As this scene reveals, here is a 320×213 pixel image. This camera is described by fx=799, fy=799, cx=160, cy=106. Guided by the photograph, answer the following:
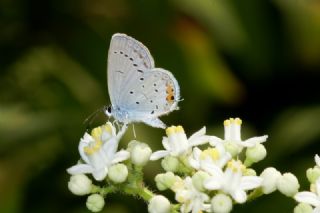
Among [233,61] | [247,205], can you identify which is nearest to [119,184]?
[247,205]

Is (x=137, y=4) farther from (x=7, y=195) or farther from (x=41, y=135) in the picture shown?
(x=7, y=195)

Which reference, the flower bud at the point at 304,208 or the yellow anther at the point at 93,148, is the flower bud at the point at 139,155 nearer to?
the yellow anther at the point at 93,148

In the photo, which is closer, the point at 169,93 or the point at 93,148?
the point at 93,148

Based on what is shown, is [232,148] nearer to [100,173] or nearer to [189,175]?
[189,175]

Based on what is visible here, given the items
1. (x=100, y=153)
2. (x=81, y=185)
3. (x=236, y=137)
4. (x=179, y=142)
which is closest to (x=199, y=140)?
A: (x=179, y=142)

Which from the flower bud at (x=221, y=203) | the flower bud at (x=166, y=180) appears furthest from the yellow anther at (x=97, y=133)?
the flower bud at (x=221, y=203)

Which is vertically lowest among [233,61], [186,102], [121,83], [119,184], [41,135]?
[119,184]
